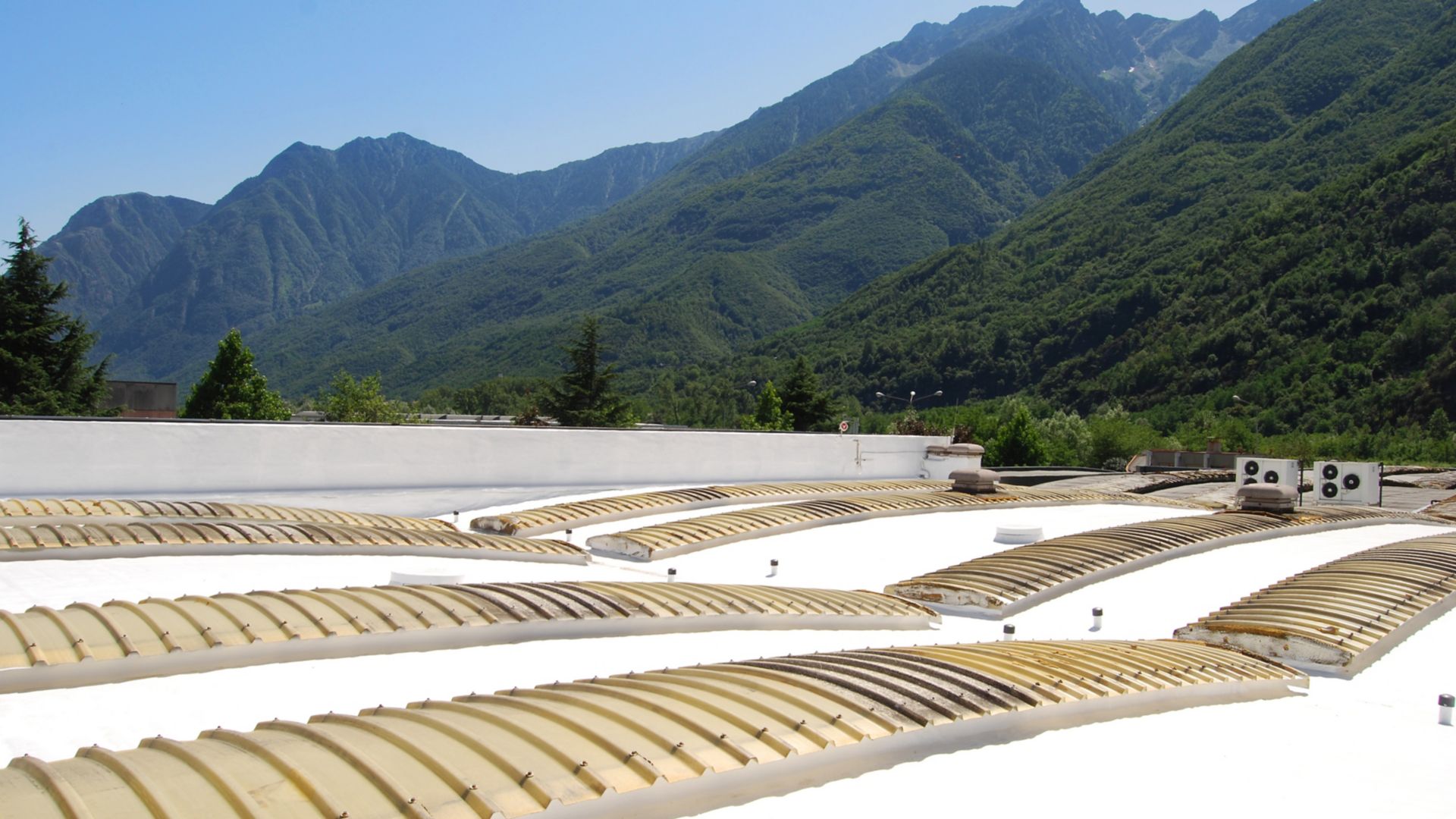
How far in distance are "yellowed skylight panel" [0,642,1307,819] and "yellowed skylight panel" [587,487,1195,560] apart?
9745 mm

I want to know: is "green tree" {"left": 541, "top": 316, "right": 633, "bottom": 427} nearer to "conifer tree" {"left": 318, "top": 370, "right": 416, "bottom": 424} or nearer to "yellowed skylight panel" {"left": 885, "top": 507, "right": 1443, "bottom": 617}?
"conifer tree" {"left": 318, "top": 370, "right": 416, "bottom": 424}

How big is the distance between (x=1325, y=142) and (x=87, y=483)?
505 ft

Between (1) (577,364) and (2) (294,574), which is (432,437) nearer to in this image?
(2) (294,574)

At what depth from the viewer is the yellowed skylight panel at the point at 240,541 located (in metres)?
12.7

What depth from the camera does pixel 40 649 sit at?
7938 mm

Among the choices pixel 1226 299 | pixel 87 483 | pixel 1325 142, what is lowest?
pixel 87 483

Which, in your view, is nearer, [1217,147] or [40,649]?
[40,649]

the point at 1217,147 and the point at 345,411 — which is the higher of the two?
the point at 1217,147

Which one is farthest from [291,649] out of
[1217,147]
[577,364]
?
[1217,147]

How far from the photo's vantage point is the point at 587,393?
76.2 m

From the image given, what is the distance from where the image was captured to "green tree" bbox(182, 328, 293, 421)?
183ft

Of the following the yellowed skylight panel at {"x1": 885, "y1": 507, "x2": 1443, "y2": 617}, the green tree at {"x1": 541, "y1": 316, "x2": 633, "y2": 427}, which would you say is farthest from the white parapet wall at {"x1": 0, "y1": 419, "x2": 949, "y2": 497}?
the green tree at {"x1": 541, "y1": 316, "x2": 633, "y2": 427}

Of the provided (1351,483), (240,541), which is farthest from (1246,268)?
(240,541)

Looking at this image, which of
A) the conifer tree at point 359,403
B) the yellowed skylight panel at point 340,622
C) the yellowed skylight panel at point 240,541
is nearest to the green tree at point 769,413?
the conifer tree at point 359,403
